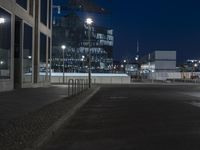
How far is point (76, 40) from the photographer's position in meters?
149

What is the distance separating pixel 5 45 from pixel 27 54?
376 inches

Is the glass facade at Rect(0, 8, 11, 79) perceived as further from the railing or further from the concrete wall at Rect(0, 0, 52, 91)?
the railing

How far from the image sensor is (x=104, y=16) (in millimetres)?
155125

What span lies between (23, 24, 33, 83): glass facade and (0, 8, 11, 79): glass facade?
7150mm

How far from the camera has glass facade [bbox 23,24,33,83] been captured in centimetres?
4647

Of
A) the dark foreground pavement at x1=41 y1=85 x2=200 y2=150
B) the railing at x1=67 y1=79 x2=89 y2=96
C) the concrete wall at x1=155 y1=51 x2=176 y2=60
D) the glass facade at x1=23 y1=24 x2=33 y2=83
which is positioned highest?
the concrete wall at x1=155 y1=51 x2=176 y2=60

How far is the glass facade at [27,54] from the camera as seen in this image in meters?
46.5

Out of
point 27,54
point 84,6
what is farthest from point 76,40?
point 27,54

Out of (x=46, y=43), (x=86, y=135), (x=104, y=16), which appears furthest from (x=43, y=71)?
(x=104, y=16)

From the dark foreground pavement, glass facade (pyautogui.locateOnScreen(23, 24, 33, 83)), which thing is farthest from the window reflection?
the dark foreground pavement

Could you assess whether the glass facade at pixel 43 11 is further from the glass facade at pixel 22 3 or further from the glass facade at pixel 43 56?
the glass facade at pixel 22 3

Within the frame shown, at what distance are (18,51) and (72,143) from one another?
33.3 m

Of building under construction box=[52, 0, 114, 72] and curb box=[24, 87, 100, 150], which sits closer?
curb box=[24, 87, 100, 150]

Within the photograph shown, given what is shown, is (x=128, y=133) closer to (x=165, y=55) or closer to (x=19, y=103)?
(x=19, y=103)
